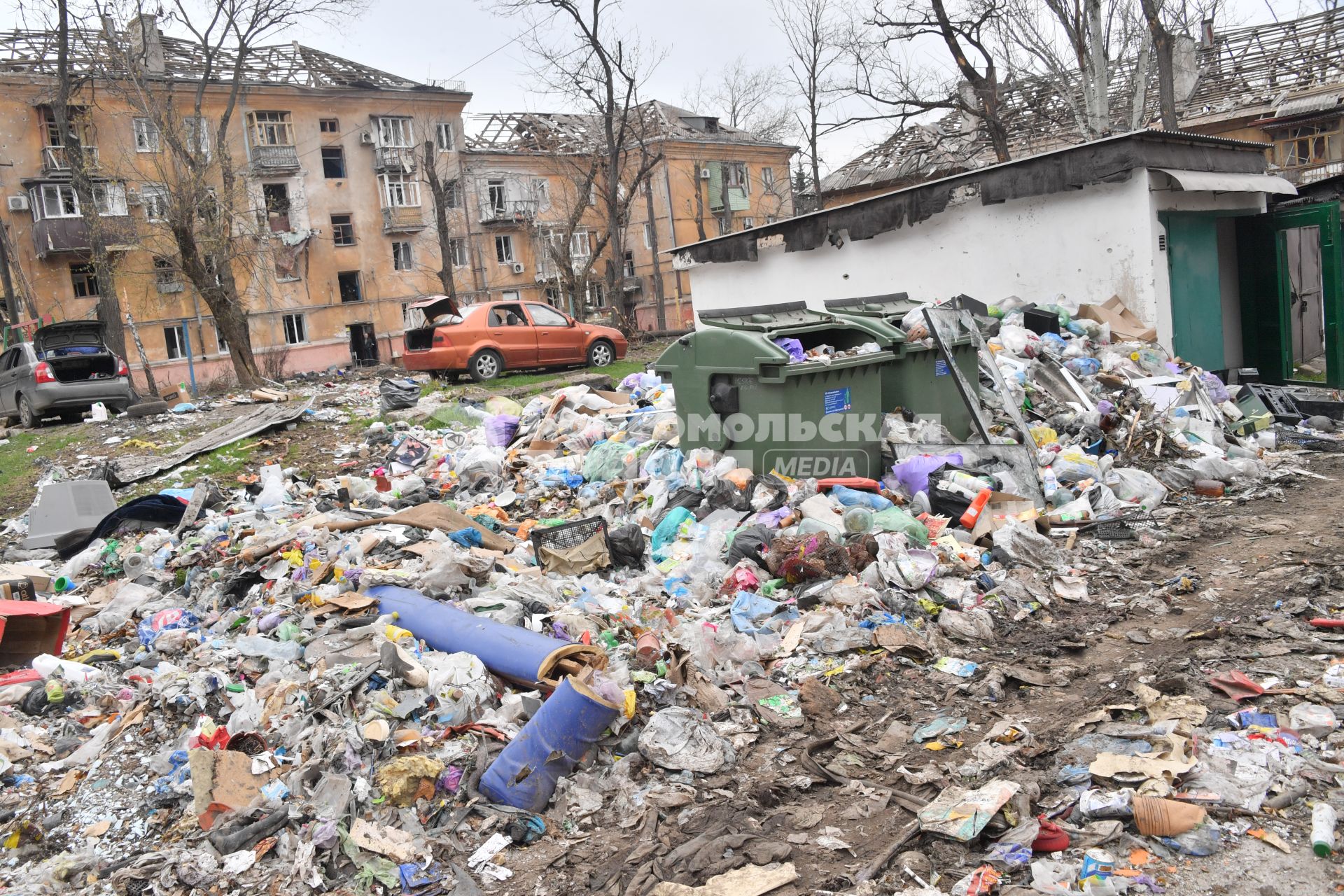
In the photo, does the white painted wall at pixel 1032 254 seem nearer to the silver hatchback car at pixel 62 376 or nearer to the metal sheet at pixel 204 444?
the metal sheet at pixel 204 444

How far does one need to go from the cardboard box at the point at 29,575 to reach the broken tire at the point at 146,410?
274 inches

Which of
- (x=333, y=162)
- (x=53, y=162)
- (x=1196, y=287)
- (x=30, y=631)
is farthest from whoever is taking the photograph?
(x=333, y=162)

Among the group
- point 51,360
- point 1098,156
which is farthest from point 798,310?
point 51,360

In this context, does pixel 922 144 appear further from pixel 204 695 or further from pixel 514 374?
pixel 204 695

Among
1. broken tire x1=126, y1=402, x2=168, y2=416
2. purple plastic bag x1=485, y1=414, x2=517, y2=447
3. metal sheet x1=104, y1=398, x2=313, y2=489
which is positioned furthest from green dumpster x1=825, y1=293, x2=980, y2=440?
broken tire x1=126, y1=402, x2=168, y2=416

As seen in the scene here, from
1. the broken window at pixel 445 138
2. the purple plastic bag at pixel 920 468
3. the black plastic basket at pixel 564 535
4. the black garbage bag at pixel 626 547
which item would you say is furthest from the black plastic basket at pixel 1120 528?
the broken window at pixel 445 138

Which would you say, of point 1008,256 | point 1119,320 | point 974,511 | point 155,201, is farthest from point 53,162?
point 974,511

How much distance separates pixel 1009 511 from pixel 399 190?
32.3 meters

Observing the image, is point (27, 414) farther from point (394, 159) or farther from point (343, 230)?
point (394, 159)

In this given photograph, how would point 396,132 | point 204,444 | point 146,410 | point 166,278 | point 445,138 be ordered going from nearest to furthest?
point 204,444 → point 146,410 → point 166,278 → point 396,132 → point 445,138

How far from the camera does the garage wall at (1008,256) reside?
1039 centimetres

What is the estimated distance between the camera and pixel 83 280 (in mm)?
29266

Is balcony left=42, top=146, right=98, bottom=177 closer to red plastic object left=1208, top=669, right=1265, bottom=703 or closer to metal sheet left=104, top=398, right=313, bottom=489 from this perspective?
metal sheet left=104, top=398, right=313, bottom=489

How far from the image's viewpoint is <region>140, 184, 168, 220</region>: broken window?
19.1 metres
